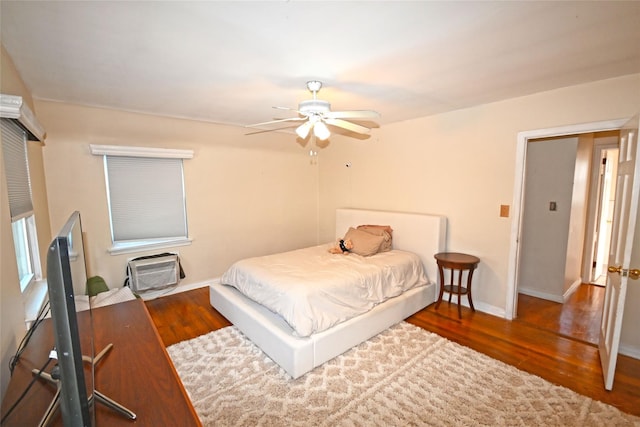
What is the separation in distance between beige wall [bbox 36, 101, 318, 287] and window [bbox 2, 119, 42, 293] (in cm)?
86

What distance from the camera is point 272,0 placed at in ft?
4.71

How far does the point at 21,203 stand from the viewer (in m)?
2.12

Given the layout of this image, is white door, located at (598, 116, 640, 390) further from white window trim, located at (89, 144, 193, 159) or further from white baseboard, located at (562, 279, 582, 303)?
white window trim, located at (89, 144, 193, 159)

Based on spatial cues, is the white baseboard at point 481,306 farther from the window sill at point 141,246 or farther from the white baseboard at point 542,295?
the window sill at point 141,246

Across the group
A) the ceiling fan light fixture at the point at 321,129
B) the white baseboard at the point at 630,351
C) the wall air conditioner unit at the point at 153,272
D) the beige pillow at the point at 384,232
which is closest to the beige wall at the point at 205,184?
A: the wall air conditioner unit at the point at 153,272

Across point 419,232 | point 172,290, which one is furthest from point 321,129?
point 172,290

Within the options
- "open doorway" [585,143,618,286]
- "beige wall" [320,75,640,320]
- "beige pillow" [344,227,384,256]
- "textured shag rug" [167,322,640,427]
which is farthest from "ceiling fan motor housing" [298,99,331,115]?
"open doorway" [585,143,618,286]

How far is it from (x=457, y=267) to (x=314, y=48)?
2.67 m

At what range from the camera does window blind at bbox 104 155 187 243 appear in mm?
3537

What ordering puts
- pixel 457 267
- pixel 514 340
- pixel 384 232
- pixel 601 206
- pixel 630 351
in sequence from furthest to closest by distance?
pixel 601 206 < pixel 384 232 < pixel 457 267 < pixel 514 340 < pixel 630 351

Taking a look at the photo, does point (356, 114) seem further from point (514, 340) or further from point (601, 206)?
point (601, 206)

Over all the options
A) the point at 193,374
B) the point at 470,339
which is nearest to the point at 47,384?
the point at 193,374

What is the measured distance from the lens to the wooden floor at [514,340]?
2.19m

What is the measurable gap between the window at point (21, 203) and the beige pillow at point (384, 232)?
11.1 ft
